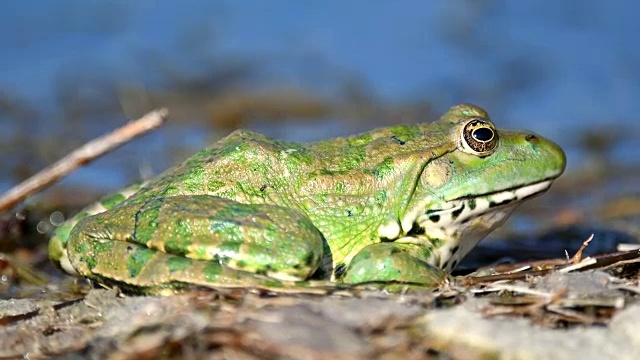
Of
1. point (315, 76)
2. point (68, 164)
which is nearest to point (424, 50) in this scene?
point (315, 76)

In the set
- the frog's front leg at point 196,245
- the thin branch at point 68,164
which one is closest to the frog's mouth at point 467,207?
the frog's front leg at point 196,245

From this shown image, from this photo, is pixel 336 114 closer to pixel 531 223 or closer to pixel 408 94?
pixel 408 94

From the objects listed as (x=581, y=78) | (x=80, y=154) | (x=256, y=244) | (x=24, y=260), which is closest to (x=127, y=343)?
(x=256, y=244)

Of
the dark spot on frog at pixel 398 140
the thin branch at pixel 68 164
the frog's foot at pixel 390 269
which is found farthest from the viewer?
the thin branch at pixel 68 164

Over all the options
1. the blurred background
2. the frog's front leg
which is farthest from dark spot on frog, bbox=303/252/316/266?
the blurred background

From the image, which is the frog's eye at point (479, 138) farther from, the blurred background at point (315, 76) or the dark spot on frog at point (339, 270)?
the blurred background at point (315, 76)

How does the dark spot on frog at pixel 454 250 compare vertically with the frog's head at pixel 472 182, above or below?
below

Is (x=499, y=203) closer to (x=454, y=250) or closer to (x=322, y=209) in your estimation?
(x=454, y=250)
